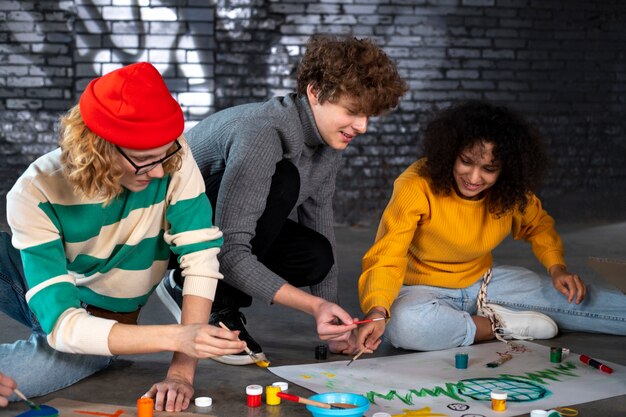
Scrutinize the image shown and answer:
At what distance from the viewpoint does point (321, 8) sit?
590cm

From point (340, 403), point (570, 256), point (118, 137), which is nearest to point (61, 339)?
point (118, 137)

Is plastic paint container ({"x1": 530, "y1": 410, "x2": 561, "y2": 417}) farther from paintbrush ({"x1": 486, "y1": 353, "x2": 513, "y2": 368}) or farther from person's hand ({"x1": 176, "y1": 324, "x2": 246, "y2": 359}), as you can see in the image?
person's hand ({"x1": 176, "y1": 324, "x2": 246, "y2": 359})

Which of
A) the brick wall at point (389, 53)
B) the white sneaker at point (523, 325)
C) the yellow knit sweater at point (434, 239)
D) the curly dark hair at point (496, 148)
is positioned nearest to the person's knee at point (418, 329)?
the yellow knit sweater at point (434, 239)

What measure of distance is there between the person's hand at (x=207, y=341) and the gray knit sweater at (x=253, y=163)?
1.45ft

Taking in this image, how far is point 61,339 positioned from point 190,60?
428 cm

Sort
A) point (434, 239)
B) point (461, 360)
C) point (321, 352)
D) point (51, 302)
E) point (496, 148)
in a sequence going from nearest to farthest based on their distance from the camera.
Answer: point (51, 302)
point (461, 360)
point (321, 352)
point (496, 148)
point (434, 239)

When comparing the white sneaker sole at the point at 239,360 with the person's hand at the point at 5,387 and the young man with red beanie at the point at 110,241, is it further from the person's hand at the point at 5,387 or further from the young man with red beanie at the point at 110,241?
the person's hand at the point at 5,387

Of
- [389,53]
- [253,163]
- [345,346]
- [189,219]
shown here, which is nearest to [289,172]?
[253,163]

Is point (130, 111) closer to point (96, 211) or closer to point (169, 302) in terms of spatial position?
point (96, 211)

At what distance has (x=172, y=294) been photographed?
101 inches

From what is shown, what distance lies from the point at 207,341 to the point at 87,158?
45 cm

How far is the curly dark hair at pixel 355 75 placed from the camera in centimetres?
217

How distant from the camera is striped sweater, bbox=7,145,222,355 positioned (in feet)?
5.78

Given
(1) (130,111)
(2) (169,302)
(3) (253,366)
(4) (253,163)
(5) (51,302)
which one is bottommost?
(3) (253,366)
